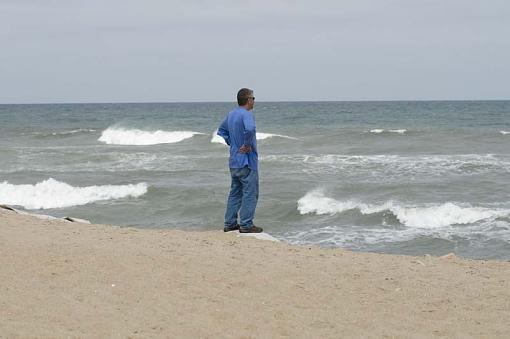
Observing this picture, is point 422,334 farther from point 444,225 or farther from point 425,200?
point 425,200

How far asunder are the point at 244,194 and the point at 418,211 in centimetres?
687

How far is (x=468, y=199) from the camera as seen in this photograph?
49.8 ft

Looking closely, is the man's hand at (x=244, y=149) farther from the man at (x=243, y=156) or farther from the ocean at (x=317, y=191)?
the ocean at (x=317, y=191)

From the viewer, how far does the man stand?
24.5 feet

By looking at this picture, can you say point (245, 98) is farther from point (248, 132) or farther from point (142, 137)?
point (142, 137)

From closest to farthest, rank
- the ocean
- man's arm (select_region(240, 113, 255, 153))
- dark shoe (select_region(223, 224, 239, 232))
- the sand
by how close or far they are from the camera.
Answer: the sand → man's arm (select_region(240, 113, 255, 153)) → dark shoe (select_region(223, 224, 239, 232)) → the ocean

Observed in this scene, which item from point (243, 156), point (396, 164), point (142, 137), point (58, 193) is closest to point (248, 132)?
point (243, 156)

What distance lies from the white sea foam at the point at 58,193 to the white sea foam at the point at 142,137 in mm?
19880

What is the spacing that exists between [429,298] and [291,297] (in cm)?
106

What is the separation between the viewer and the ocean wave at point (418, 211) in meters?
13.1

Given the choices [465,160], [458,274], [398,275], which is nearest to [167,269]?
[398,275]

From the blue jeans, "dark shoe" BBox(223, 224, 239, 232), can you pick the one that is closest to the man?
the blue jeans

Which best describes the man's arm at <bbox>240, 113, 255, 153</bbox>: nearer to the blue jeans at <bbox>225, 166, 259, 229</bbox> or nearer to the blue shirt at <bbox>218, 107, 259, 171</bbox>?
the blue shirt at <bbox>218, 107, 259, 171</bbox>

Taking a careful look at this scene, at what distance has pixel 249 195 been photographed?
7785 millimetres
